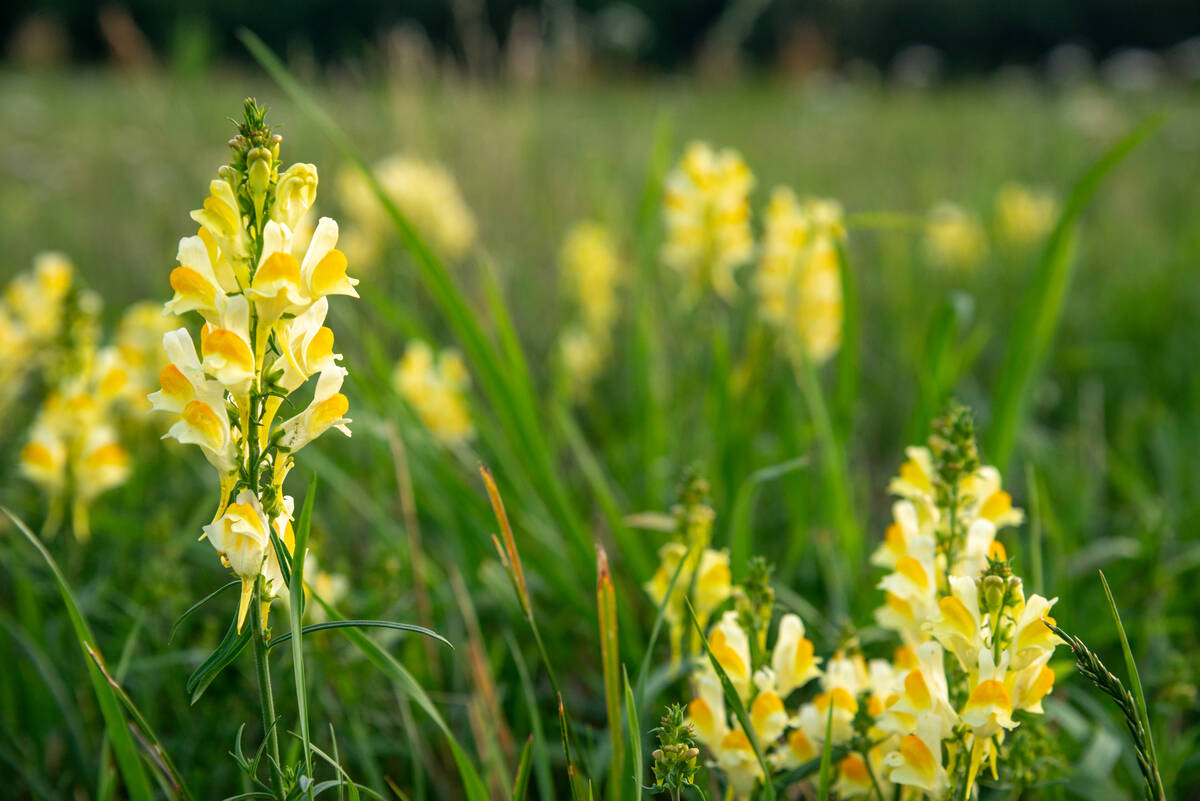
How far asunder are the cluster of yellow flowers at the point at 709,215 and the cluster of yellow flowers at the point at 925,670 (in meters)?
1.24

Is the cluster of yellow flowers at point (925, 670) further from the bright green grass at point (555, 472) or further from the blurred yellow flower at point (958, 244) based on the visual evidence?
the blurred yellow flower at point (958, 244)

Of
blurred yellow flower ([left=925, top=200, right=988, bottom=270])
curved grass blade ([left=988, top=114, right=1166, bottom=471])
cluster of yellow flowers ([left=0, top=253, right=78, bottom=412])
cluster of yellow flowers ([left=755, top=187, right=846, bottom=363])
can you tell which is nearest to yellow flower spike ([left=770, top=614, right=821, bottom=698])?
curved grass blade ([left=988, top=114, right=1166, bottom=471])

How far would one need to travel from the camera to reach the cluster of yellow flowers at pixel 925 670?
0.93 m

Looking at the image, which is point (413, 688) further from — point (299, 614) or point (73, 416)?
point (73, 416)

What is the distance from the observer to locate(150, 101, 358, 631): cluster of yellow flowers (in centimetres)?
82

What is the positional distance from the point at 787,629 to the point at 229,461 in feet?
2.33

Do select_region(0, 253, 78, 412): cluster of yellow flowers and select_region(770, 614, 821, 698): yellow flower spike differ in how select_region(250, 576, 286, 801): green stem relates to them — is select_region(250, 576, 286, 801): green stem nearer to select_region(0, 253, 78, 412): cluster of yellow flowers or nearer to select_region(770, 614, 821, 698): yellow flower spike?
select_region(770, 614, 821, 698): yellow flower spike

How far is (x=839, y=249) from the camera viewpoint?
1785 millimetres

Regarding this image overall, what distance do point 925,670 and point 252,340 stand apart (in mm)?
782

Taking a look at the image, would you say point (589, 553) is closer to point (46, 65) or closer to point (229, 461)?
point (229, 461)

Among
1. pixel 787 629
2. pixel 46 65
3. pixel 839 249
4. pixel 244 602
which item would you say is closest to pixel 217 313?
pixel 244 602

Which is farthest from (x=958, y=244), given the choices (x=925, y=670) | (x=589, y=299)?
(x=925, y=670)

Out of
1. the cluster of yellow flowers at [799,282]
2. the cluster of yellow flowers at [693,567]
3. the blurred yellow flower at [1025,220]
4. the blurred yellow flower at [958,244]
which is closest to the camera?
the cluster of yellow flowers at [693,567]

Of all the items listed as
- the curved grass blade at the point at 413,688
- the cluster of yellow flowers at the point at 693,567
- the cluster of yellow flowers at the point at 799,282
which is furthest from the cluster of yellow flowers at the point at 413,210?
the curved grass blade at the point at 413,688
